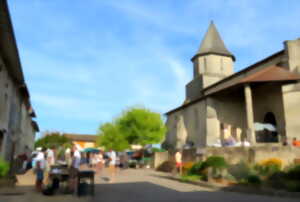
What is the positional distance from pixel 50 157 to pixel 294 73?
736 inches

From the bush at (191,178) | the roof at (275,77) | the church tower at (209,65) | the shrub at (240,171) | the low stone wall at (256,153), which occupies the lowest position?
the bush at (191,178)

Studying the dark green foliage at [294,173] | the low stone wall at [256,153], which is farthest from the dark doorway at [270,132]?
the dark green foliage at [294,173]

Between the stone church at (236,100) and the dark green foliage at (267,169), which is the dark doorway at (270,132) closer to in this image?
the stone church at (236,100)

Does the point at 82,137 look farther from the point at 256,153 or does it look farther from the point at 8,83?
the point at 256,153

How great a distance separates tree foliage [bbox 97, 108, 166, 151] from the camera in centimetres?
3669

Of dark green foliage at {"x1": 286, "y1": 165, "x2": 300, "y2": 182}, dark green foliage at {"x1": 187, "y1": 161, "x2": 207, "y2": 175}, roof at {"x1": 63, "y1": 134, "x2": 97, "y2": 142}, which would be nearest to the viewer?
dark green foliage at {"x1": 286, "y1": 165, "x2": 300, "y2": 182}

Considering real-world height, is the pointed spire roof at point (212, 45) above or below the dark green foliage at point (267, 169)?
above

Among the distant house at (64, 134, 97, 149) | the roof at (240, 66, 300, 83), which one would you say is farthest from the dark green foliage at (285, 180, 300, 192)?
the distant house at (64, 134, 97, 149)

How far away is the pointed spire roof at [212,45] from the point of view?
37.4 m

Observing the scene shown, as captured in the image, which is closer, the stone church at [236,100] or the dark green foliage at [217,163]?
the dark green foliage at [217,163]

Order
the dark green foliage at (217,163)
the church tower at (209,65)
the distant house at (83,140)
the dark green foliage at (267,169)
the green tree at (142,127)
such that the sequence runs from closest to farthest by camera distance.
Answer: the dark green foliage at (267,169) → the dark green foliage at (217,163) → the church tower at (209,65) → the green tree at (142,127) → the distant house at (83,140)

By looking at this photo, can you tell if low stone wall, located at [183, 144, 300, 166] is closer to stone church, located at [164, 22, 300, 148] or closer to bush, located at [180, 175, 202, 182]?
bush, located at [180, 175, 202, 182]

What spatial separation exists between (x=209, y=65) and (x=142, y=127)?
12596 mm

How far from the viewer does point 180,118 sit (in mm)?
33656
